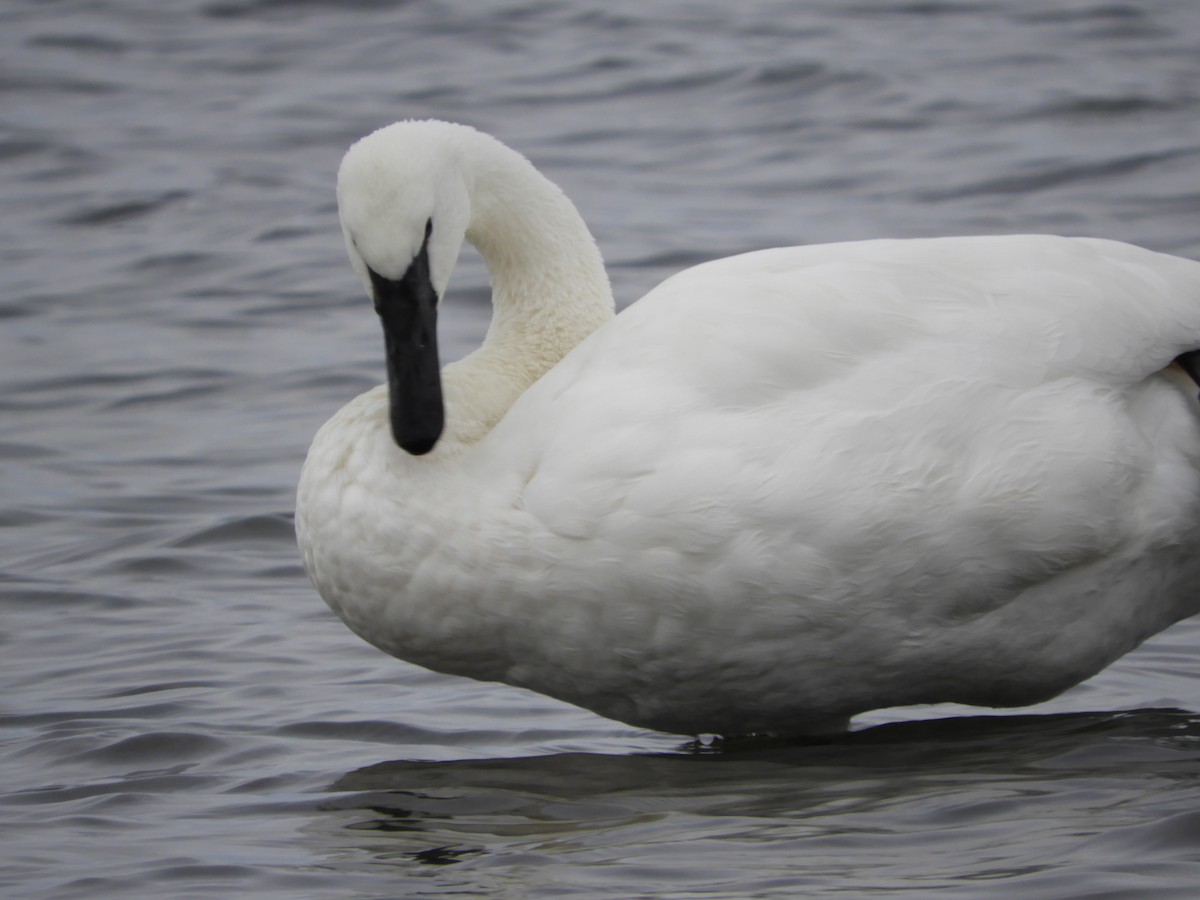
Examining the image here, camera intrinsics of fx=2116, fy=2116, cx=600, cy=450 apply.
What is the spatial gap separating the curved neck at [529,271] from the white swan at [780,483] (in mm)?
275

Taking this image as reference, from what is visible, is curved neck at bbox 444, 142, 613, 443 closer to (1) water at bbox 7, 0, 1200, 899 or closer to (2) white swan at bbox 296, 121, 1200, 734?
(2) white swan at bbox 296, 121, 1200, 734

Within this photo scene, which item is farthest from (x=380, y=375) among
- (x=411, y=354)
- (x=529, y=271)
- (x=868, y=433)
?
(x=868, y=433)

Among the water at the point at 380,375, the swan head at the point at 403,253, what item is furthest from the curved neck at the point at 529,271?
the water at the point at 380,375

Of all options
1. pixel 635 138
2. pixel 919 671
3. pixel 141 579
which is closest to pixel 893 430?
pixel 919 671

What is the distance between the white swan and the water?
32 centimetres

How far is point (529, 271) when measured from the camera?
222 inches

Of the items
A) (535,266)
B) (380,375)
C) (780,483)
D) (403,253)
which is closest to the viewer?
(780,483)

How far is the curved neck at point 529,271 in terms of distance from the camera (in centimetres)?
550

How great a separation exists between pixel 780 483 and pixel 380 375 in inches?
Result: 196

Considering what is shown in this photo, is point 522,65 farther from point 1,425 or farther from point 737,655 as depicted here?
point 737,655

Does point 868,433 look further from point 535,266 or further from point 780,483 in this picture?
point 535,266

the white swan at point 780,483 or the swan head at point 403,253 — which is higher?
the swan head at point 403,253

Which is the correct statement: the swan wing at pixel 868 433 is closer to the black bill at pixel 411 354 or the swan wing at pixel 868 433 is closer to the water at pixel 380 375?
the black bill at pixel 411 354

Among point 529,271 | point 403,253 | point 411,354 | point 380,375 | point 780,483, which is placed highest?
point 403,253
